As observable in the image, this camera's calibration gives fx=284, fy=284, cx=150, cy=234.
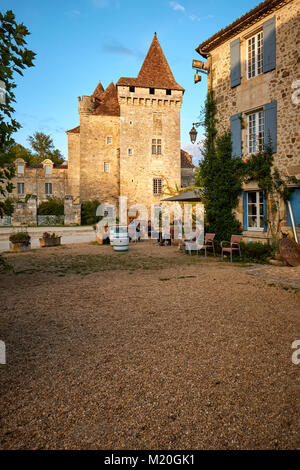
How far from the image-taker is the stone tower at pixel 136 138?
95.7ft

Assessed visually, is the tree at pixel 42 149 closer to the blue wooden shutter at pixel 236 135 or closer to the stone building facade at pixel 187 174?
the stone building facade at pixel 187 174

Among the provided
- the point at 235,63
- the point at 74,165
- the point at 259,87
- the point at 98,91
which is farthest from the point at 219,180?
the point at 98,91

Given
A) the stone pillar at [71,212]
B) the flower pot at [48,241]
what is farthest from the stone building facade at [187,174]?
the flower pot at [48,241]

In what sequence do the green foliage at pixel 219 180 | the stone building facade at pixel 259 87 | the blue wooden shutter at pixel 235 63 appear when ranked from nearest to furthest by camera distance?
the stone building facade at pixel 259 87
the blue wooden shutter at pixel 235 63
the green foliage at pixel 219 180

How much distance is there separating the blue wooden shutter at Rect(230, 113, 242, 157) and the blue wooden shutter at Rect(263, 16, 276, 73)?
160 centimetres

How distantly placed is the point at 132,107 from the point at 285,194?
24569 mm

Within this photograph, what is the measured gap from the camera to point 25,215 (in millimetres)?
28344

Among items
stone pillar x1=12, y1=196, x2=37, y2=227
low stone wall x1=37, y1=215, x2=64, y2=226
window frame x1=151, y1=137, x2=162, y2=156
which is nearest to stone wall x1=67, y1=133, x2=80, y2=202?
low stone wall x1=37, y1=215, x2=64, y2=226

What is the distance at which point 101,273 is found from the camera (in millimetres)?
7395

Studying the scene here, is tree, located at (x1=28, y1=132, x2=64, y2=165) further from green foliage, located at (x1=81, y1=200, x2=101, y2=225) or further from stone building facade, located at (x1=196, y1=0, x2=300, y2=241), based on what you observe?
stone building facade, located at (x1=196, y1=0, x2=300, y2=241)

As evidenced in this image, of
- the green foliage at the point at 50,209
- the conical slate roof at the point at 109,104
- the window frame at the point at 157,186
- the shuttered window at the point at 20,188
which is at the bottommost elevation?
the green foliage at the point at 50,209

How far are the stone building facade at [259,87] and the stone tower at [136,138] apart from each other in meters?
19.2

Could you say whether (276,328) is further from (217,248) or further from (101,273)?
(217,248)
